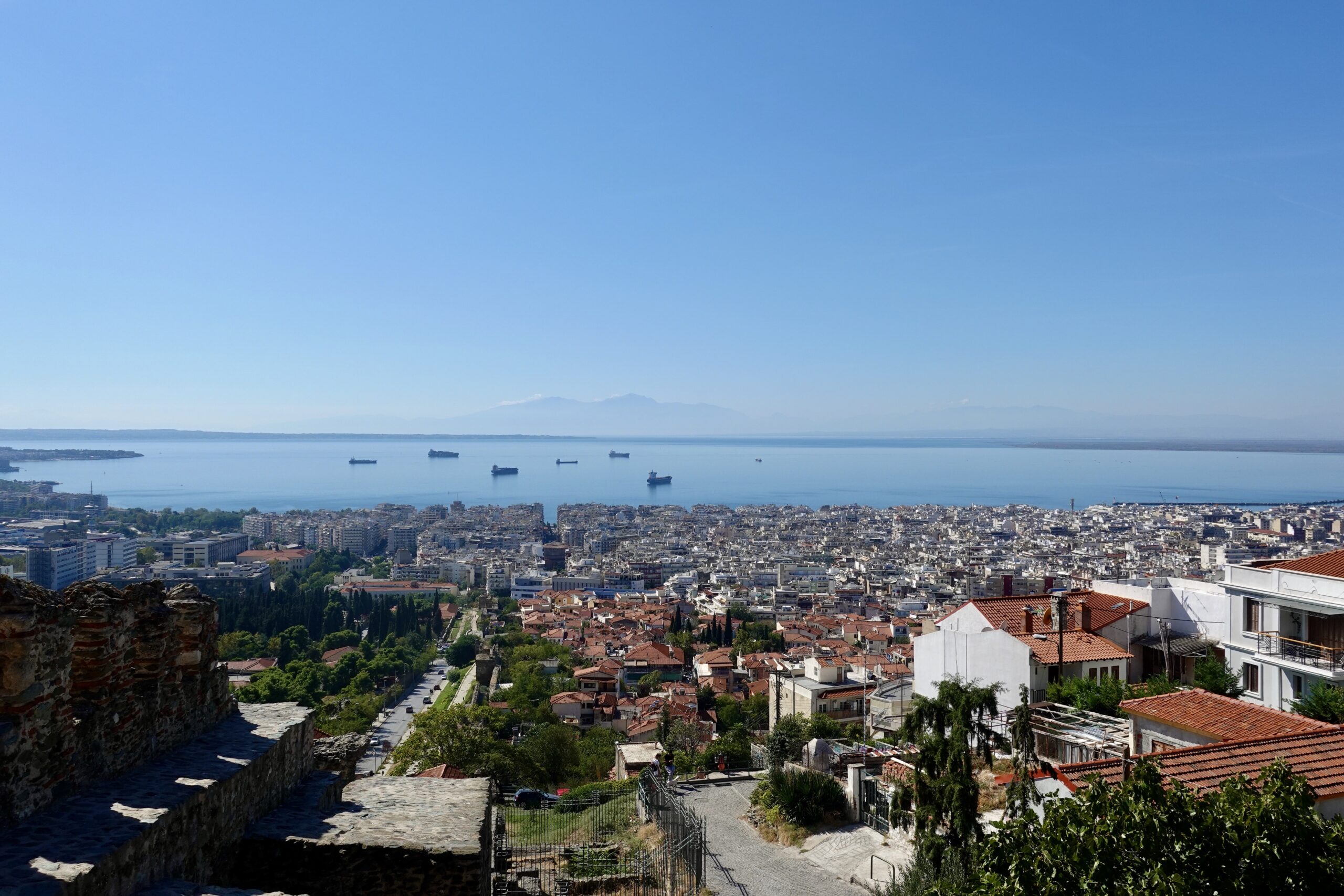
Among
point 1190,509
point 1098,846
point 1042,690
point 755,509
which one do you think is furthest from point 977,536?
point 1098,846

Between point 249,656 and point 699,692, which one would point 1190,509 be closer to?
point 699,692

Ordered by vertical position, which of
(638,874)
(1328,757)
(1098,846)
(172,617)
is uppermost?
(172,617)

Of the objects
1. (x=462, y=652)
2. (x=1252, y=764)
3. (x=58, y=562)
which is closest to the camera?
(x=1252, y=764)

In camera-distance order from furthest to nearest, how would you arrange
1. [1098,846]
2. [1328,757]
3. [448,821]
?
[1328,757] → [448,821] → [1098,846]

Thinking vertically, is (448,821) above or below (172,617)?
below

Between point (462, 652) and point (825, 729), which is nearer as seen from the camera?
point (825, 729)

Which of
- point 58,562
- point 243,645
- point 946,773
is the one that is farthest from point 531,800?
point 58,562

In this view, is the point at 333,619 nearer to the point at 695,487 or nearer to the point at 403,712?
the point at 403,712
